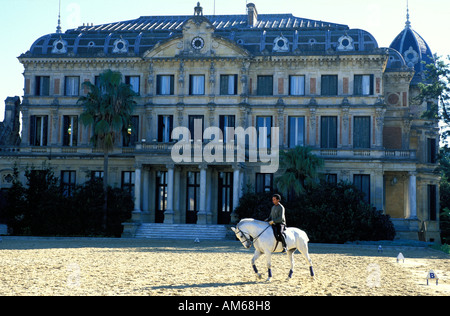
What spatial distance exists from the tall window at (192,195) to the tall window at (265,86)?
8.88 m

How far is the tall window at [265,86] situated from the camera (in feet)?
164

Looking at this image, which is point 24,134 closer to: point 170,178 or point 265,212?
point 170,178

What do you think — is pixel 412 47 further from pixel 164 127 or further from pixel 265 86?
pixel 164 127

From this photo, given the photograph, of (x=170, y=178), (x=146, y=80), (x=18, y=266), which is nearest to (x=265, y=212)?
(x=170, y=178)

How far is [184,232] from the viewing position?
1670 inches

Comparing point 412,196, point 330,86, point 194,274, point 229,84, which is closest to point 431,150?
point 412,196

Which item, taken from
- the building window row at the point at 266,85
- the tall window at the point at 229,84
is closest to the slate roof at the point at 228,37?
the building window row at the point at 266,85

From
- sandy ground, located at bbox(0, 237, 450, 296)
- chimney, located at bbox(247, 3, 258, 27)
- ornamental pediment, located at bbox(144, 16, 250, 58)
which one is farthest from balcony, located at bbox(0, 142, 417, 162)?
sandy ground, located at bbox(0, 237, 450, 296)

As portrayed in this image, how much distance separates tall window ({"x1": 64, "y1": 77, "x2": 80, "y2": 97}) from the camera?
52062mm

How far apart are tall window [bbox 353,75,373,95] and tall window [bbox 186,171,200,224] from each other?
14.8 metres

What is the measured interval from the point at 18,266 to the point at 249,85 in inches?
1264

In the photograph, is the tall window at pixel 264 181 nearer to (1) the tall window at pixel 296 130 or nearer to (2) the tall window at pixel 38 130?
(1) the tall window at pixel 296 130

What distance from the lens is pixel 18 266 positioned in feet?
68.8

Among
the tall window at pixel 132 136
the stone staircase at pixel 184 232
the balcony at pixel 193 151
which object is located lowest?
the stone staircase at pixel 184 232
